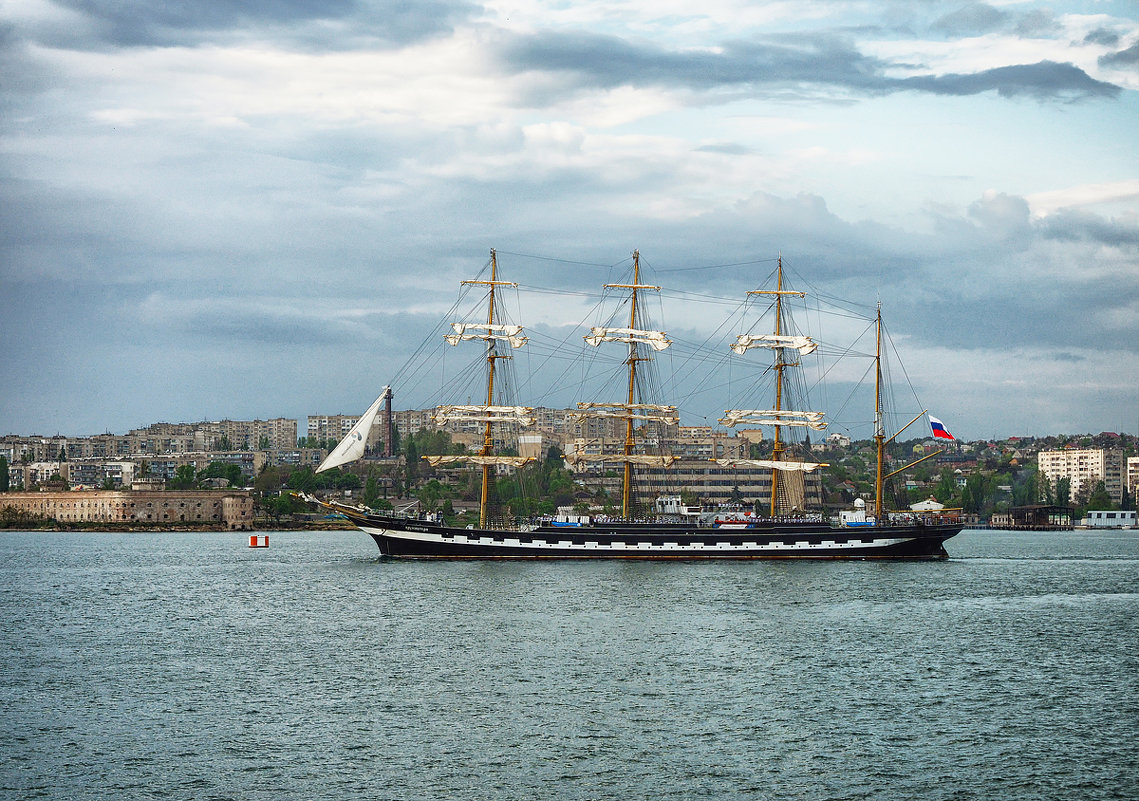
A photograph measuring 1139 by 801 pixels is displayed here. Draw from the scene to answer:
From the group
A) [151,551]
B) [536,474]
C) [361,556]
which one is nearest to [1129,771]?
[361,556]

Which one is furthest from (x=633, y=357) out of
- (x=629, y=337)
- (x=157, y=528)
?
(x=157, y=528)

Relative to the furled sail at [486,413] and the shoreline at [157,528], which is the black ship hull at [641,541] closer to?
the furled sail at [486,413]

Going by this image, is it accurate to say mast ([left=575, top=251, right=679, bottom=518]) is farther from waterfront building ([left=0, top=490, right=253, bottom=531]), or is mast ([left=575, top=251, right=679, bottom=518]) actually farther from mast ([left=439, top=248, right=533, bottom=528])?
waterfront building ([left=0, top=490, right=253, bottom=531])

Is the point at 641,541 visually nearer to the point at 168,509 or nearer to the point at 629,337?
the point at 629,337

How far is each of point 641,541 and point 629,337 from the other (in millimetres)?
18291

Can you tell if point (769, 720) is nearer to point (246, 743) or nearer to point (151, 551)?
point (246, 743)

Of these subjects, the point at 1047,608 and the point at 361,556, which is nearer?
the point at 1047,608

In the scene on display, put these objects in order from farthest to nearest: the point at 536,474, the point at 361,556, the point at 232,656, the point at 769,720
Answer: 1. the point at 536,474
2. the point at 361,556
3. the point at 232,656
4. the point at 769,720

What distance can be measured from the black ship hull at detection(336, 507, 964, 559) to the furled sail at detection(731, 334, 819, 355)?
17159 millimetres

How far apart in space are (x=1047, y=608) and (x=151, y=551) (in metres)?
90.8

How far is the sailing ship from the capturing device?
8312cm

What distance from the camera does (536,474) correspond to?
17550 centimetres

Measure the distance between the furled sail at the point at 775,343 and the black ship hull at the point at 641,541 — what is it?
56.3 feet

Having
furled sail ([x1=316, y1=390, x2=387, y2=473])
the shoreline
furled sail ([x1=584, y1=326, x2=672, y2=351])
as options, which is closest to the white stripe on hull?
furled sail ([x1=316, y1=390, x2=387, y2=473])
